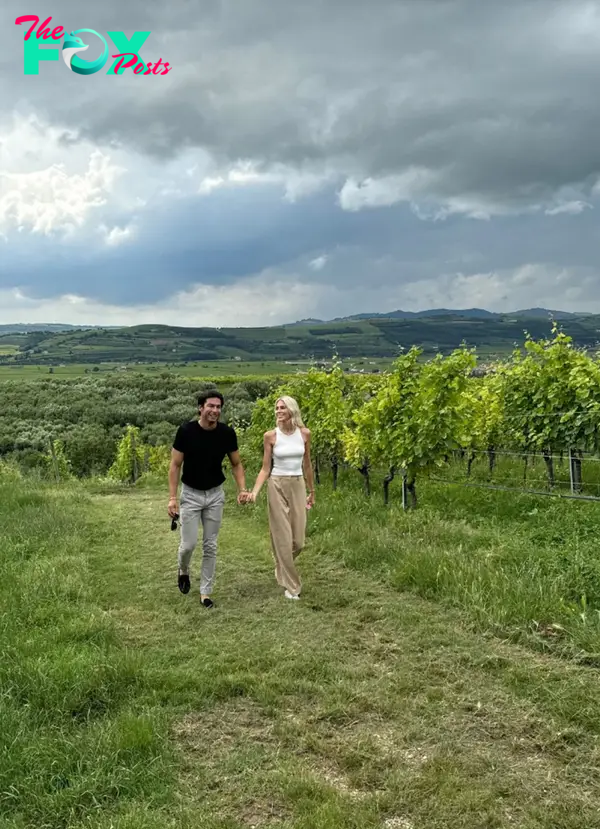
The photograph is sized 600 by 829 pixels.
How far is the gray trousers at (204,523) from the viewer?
657cm

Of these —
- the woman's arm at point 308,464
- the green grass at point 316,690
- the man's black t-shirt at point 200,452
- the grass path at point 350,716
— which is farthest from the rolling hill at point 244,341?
the grass path at point 350,716

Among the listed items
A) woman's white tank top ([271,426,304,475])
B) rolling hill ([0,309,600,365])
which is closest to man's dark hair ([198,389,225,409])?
woman's white tank top ([271,426,304,475])

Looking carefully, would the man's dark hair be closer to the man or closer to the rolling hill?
the man

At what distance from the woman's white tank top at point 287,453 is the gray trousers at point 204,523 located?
71cm

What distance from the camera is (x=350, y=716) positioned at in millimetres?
4223

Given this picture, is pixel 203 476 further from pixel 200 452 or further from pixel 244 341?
pixel 244 341

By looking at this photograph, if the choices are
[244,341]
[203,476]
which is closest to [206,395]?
[203,476]

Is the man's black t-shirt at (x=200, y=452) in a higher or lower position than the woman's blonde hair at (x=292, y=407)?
lower

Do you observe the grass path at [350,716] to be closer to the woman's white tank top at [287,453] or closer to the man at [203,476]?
the man at [203,476]

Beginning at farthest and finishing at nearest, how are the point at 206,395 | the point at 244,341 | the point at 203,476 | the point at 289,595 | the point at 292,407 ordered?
the point at 244,341 < the point at 292,407 < the point at 289,595 < the point at 203,476 < the point at 206,395

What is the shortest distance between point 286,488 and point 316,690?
260 cm

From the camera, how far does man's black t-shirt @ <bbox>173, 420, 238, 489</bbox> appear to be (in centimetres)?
646

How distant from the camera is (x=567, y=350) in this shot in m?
11.6

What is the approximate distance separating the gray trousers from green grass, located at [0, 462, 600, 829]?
371 millimetres
